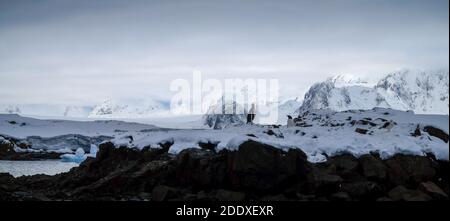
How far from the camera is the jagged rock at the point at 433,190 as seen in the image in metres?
13.5

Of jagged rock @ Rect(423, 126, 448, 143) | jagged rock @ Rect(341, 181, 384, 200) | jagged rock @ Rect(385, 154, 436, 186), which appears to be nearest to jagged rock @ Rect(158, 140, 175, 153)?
jagged rock @ Rect(341, 181, 384, 200)

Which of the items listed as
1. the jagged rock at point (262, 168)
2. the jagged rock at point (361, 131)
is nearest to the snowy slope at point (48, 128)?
the jagged rock at point (361, 131)

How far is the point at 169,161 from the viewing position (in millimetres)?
15805

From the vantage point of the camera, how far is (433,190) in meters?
13.7

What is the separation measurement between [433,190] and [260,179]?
4.47 m

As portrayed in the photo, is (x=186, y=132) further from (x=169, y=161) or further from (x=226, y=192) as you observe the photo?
(x=226, y=192)

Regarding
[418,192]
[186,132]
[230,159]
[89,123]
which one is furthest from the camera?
[89,123]

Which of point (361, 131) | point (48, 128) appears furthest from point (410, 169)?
point (48, 128)

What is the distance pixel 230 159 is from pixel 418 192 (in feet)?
16.1

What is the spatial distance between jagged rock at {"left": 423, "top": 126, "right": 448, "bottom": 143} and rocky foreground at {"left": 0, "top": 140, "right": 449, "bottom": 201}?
212 centimetres

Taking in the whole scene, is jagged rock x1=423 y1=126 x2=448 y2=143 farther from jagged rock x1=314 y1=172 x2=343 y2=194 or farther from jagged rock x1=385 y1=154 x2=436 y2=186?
jagged rock x1=314 y1=172 x2=343 y2=194

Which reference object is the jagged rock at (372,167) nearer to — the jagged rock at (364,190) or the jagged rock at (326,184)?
the jagged rock at (364,190)
